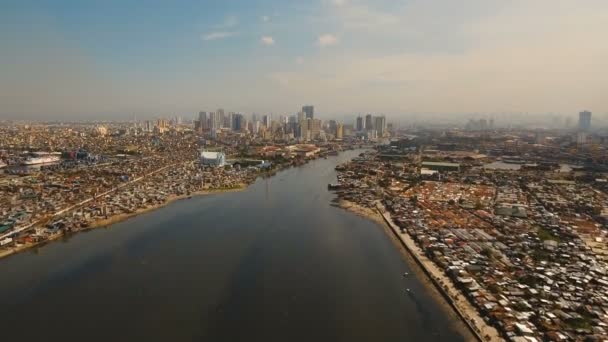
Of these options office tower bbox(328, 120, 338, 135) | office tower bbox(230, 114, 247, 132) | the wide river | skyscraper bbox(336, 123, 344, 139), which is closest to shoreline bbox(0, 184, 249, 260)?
the wide river

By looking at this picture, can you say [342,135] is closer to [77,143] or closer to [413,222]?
[77,143]

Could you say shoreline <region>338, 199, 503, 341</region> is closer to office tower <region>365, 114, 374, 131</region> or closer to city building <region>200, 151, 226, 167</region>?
city building <region>200, 151, 226, 167</region>

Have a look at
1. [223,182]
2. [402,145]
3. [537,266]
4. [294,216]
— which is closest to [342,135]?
[402,145]

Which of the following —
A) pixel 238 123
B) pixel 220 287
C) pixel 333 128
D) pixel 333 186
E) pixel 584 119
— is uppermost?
pixel 584 119

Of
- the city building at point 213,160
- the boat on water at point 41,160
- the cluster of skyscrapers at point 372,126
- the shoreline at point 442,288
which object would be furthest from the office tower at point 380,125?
the shoreline at point 442,288

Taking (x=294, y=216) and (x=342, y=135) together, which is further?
(x=342, y=135)

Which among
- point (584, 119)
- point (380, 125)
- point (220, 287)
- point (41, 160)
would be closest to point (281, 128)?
point (380, 125)

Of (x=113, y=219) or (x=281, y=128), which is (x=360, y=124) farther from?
(x=113, y=219)
